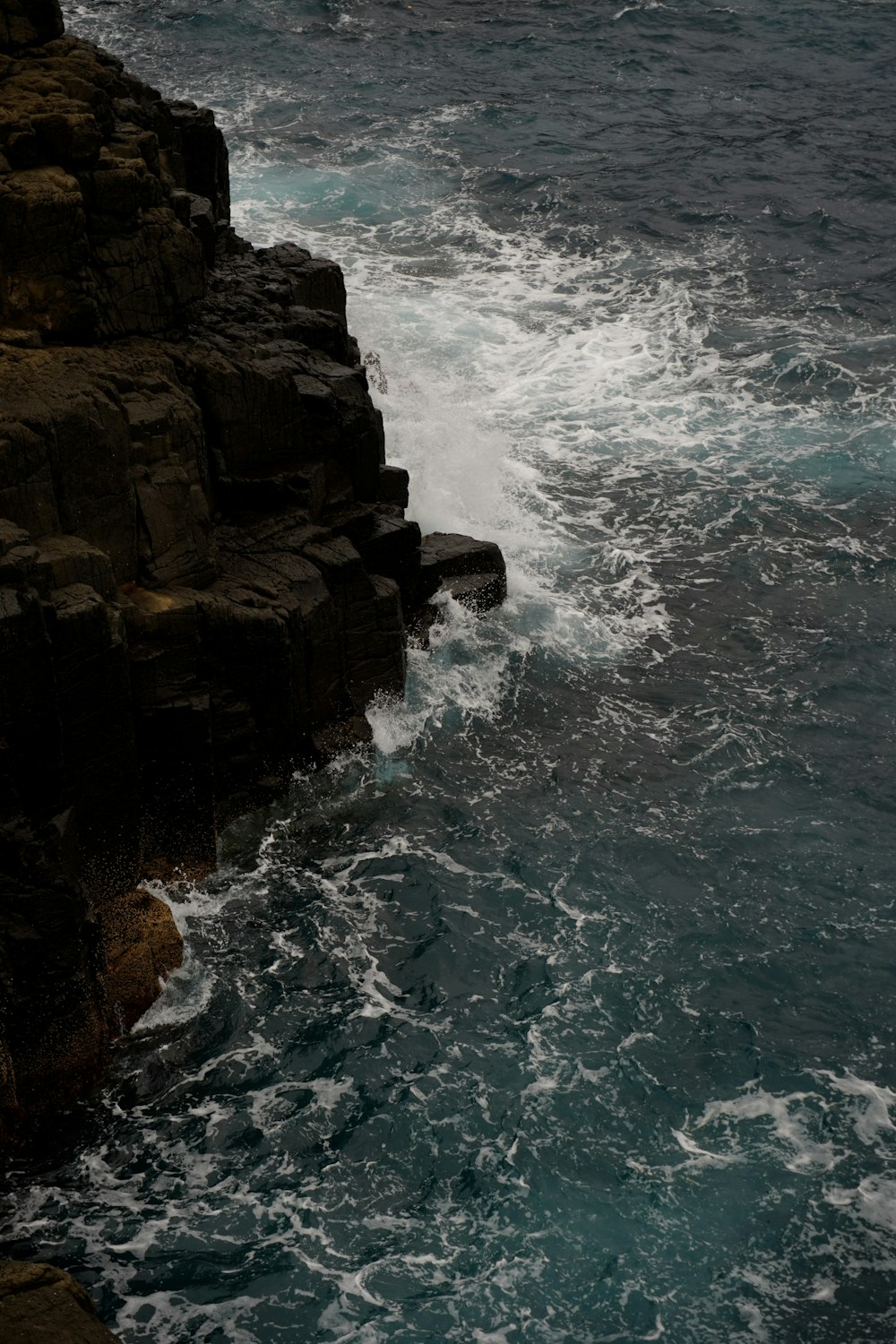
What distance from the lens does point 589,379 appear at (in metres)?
37.6

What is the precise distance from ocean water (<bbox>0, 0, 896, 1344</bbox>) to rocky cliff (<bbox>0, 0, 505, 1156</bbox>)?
1175mm

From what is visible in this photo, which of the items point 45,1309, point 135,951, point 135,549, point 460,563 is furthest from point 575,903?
point 45,1309

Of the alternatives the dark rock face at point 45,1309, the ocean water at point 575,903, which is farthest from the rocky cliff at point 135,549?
the dark rock face at point 45,1309

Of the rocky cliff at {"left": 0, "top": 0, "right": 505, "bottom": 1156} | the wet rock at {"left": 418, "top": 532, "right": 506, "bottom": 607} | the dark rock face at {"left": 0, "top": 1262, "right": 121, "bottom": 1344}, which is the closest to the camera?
the dark rock face at {"left": 0, "top": 1262, "right": 121, "bottom": 1344}

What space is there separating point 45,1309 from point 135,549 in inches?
413

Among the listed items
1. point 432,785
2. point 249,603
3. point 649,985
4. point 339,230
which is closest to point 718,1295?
point 649,985

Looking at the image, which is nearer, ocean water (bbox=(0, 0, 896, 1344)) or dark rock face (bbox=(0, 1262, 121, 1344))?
dark rock face (bbox=(0, 1262, 121, 1344))

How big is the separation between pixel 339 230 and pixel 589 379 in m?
11.3

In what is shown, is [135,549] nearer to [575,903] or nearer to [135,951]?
[135,951]

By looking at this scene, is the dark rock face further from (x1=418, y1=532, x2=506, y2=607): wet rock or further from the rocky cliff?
(x1=418, y1=532, x2=506, y2=607): wet rock

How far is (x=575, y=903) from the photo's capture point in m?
22.3

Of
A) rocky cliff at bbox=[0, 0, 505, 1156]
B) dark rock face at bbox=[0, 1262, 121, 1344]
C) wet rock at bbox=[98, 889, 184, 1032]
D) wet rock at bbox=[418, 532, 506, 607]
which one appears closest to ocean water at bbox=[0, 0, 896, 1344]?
wet rock at bbox=[98, 889, 184, 1032]

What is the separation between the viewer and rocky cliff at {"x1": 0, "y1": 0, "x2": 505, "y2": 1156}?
60.6 ft

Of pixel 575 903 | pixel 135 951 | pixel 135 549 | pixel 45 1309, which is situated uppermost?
pixel 135 549
